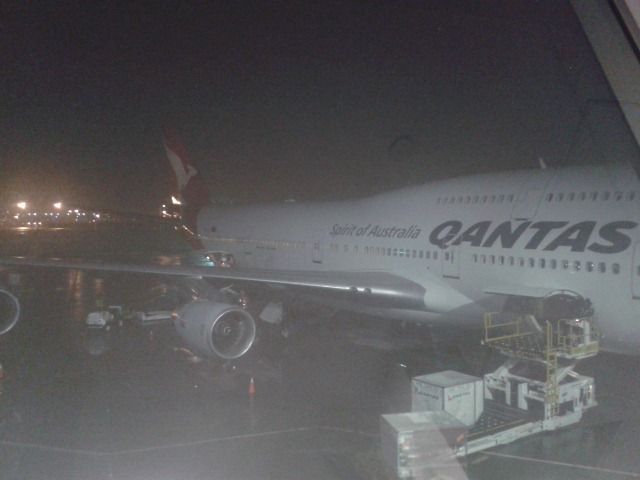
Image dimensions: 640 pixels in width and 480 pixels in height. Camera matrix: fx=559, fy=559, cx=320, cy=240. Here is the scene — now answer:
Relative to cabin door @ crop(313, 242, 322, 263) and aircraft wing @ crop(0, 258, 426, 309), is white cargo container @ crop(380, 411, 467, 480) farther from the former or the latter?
cabin door @ crop(313, 242, 322, 263)

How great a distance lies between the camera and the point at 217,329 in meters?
11.5

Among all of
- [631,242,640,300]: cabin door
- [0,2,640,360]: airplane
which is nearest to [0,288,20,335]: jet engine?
[0,2,640,360]: airplane

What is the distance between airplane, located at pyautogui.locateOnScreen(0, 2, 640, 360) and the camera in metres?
9.28

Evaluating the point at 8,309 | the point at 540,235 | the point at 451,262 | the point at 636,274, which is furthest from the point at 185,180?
the point at 636,274

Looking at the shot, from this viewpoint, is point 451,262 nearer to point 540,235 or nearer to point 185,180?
point 540,235

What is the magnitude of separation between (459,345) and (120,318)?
9721 millimetres

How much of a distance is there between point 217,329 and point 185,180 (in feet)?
49.1

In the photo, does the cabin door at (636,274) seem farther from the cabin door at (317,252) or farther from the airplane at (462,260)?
the cabin door at (317,252)

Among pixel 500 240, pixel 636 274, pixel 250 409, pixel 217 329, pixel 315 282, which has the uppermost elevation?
pixel 500 240

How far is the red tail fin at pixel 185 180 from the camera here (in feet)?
80.5

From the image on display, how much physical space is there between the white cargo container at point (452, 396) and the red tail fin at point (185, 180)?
687 inches

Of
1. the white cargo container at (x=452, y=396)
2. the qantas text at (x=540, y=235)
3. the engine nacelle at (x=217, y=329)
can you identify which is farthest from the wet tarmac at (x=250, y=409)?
the qantas text at (x=540, y=235)

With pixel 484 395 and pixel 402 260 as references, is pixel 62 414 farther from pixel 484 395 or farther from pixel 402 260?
pixel 402 260

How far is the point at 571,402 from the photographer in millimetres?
8555
